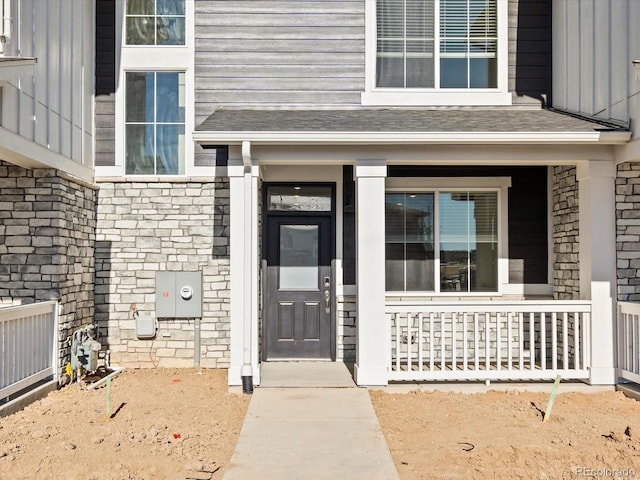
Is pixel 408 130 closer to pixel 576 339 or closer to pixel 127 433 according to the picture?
pixel 576 339

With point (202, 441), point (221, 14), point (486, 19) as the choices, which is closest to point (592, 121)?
point (486, 19)

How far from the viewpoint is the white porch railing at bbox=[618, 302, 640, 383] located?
6094mm

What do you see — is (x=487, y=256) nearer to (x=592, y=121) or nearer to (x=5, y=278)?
(x=592, y=121)

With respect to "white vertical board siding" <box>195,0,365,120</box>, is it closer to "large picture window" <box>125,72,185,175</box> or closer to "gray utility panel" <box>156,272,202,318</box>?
"large picture window" <box>125,72,185,175</box>

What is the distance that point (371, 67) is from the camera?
25.1ft

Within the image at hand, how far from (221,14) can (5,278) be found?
4127 mm

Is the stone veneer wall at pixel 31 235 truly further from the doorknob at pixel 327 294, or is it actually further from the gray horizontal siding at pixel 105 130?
the doorknob at pixel 327 294

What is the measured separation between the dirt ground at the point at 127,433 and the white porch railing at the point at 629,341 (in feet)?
13.0

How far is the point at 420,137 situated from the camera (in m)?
6.18

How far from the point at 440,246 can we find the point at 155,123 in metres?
4.05

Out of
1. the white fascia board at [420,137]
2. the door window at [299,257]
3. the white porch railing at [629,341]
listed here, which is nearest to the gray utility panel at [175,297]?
the door window at [299,257]

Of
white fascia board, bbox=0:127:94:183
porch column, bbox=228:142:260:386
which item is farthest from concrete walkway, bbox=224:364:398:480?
white fascia board, bbox=0:127:94:183

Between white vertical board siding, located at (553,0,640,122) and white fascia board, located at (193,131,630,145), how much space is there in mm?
554

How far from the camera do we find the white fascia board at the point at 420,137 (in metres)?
6.10
